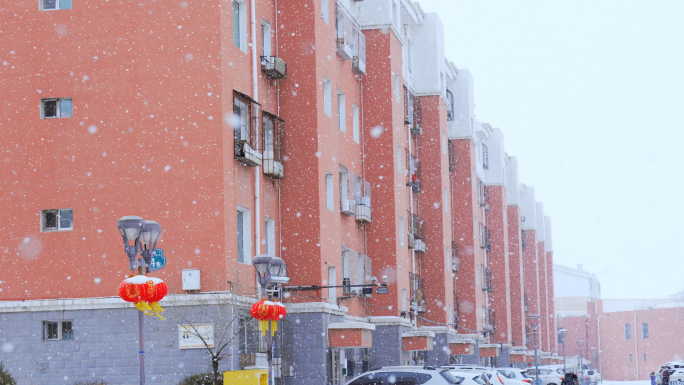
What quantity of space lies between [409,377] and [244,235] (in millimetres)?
7219

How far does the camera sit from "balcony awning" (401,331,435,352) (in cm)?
3903

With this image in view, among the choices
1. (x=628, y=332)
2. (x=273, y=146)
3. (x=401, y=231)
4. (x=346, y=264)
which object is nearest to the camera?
(x=273, y=146)

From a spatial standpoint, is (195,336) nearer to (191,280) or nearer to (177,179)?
(191,280)

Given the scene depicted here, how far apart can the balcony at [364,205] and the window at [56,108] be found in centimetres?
Answer: 1263

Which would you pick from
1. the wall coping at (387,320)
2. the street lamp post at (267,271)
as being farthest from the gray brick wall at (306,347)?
the wall coping at (387,320)

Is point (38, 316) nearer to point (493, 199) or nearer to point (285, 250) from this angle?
point (285, 250)

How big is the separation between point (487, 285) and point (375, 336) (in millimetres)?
23577

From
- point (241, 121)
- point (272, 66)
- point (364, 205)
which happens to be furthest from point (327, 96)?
point (241, 121)

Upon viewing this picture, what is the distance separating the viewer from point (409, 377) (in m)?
22.4

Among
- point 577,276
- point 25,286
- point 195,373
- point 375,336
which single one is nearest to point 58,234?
point 25,286

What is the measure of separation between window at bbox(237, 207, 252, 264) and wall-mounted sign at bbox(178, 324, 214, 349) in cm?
286

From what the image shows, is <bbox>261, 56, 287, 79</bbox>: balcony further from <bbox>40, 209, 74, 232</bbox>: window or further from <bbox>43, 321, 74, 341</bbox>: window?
<bbox>43, 321, 74, 341</bbox>: window

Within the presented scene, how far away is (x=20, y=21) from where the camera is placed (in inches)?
1072

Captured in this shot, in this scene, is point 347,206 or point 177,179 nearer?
point 177,179
